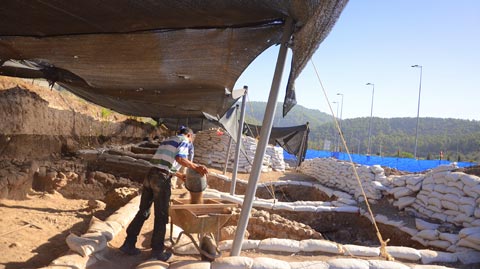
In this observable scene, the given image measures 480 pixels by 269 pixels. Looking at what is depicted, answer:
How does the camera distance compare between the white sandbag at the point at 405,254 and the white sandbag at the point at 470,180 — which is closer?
the white sandbag at the point at 405,254

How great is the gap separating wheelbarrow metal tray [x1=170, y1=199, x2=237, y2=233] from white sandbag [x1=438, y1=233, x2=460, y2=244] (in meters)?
4.20

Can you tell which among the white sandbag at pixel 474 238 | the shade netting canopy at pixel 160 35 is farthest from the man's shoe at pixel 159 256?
the white sandbag at pixel 474 238

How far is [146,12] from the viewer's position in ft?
8.81

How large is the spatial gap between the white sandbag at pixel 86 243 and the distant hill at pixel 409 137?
99.7 ft

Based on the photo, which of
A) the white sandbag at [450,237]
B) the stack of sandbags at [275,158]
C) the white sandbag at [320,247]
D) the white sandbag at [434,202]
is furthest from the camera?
the stack of sandbags at [275,158]

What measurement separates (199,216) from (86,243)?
1055 mm

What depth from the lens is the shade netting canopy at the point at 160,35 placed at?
261 cm

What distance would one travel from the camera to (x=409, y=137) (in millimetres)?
56562

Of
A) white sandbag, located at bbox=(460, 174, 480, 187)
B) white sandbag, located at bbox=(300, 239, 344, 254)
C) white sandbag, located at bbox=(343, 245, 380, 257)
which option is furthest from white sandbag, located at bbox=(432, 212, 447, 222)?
white sandbag, located at bbox=(300, 239, 344, 254)

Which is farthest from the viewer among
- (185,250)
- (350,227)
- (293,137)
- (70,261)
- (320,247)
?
(293,137)

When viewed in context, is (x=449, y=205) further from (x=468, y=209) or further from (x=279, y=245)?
(x=279, y=245)

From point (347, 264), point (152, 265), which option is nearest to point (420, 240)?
point (347, 264)

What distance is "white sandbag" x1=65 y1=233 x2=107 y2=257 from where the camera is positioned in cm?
319

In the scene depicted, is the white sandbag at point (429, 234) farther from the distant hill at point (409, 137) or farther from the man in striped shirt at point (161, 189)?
the distant hill at point (409, 137)
